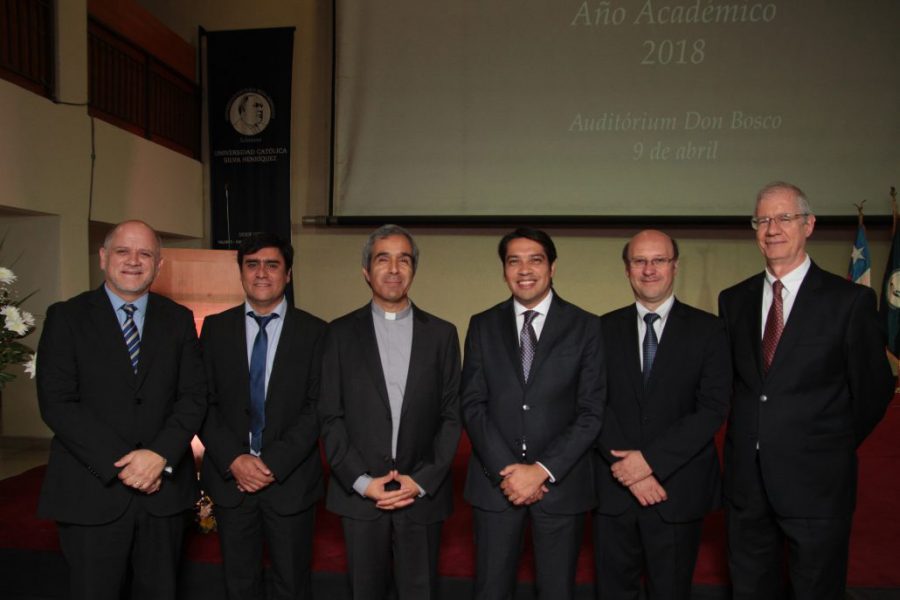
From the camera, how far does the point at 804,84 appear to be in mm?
5895

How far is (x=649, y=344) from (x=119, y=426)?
185 cm

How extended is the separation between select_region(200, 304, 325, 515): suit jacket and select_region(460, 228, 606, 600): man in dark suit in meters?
0.58

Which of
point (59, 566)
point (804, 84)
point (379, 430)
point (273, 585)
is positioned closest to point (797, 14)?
point (804, 84)

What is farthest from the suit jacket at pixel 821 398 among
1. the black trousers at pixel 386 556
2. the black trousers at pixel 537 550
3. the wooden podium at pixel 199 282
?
the wooden podium at pixel 199 282

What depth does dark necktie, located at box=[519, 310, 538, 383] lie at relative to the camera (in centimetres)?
232

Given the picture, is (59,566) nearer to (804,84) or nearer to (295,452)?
(295,452)

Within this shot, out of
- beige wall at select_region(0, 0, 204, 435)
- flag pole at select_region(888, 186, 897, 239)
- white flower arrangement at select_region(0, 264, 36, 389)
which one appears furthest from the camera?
flag pole at select_region(888, 186, 897, 239)

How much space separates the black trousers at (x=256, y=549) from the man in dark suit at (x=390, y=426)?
0.65ft

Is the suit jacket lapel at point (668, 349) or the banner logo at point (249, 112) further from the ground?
the banner logo at point (249, 112)

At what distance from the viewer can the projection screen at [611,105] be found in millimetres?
5871

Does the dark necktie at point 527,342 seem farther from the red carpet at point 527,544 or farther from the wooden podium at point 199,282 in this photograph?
the wooden podium at point 199,282

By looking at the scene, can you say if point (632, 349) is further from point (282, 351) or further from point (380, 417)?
point (282, 351)

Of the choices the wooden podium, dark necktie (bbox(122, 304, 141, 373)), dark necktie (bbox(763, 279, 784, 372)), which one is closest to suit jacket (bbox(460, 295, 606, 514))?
dark necktie (bbox(763, 279, 784, 372))

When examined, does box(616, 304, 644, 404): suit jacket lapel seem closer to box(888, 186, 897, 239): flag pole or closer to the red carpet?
the red carpet
